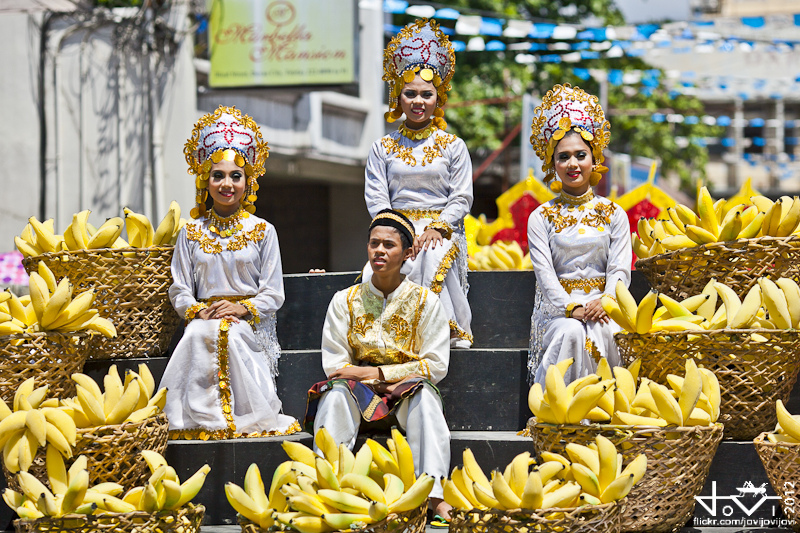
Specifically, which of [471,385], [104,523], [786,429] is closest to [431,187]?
[471,385]

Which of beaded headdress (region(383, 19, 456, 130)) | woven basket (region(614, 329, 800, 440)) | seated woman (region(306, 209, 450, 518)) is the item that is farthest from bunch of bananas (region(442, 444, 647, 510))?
beaded headdress (region(383, 19, 456, 130))

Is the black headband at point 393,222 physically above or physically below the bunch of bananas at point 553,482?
above

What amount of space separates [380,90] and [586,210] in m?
11.9

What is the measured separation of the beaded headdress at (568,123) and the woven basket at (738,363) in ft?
4.66

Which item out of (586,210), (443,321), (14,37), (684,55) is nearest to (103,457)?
(443,321)

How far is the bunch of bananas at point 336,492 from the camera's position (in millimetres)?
3477

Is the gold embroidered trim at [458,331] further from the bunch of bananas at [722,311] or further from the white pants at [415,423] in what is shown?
the bunch of bananas at [722,311]

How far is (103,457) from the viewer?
441 centimetres

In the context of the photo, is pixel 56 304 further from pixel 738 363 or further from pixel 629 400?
pixel 738 363

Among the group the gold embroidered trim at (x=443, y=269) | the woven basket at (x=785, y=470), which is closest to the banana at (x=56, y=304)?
the gold embroidered trim at (x=443, y=269)

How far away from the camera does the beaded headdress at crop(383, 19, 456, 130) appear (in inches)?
238

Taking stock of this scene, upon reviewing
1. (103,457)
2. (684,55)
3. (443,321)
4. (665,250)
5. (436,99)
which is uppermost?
(684,55)

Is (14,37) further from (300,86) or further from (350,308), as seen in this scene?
(350,308)

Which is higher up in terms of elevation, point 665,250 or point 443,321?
point 665,250
